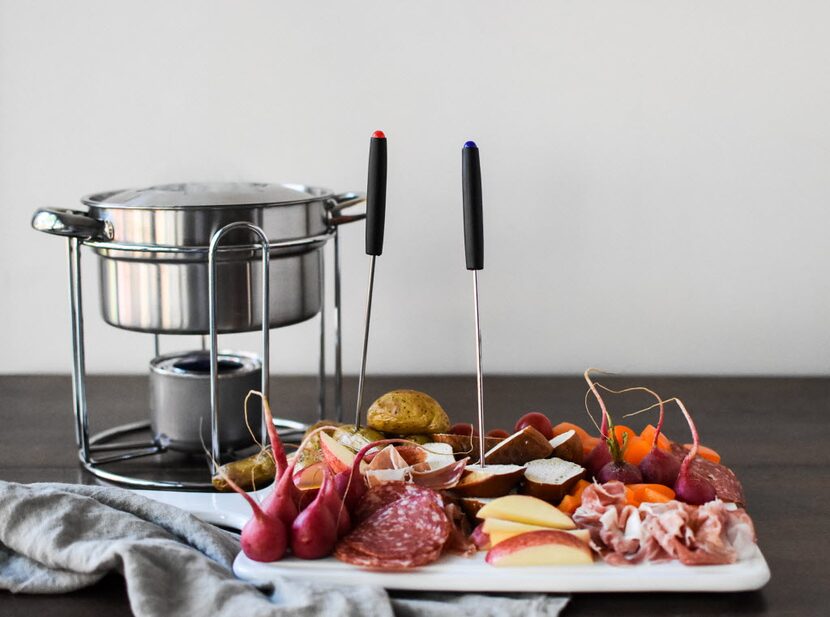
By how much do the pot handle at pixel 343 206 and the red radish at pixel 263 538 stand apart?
41 cm

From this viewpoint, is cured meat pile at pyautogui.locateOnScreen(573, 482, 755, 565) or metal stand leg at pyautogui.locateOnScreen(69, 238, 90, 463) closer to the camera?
cured meat pile at pyautogui.locateOnScreen(573, 482, 755, 565)

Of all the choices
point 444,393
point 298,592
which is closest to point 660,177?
point 444,393

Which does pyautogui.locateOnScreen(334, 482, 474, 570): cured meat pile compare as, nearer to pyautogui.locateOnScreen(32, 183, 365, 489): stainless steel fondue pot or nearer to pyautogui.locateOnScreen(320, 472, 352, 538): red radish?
pyautogui.locateOnScreen(320, 472, 352, 538): red radish

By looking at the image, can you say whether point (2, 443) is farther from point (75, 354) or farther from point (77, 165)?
point (77, 165)

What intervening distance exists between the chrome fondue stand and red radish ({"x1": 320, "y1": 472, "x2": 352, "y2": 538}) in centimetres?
20

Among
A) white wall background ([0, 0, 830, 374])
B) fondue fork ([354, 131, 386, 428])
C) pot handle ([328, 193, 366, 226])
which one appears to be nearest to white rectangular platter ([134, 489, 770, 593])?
fondue fork ([354, 131, 386, 428])

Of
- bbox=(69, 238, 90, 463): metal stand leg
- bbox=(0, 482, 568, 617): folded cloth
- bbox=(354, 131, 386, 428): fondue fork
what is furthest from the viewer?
bbox=(69, 238, 90, 463): metal stand leg

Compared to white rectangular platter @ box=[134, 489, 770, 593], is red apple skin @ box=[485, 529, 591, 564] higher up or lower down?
higher up

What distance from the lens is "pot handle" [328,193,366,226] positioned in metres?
1.18

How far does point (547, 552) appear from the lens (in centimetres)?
84

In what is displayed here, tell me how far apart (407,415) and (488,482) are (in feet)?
0.45

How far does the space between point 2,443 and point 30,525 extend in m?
0.40

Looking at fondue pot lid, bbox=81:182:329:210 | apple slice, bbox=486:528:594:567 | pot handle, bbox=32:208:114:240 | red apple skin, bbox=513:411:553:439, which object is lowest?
apple slice, bbox=486:528:594:567

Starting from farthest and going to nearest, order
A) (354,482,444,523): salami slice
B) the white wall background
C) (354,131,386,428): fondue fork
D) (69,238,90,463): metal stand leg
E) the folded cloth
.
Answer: the white wall background
(69,238,90,463): metal stand leg
(354,131,386,428): fondue fork
(354,482,444,523): salami slice
the folded cloth
